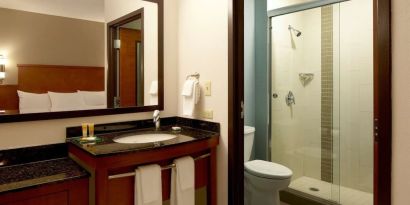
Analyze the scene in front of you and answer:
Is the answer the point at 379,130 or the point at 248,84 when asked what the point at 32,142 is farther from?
the point at 248,84

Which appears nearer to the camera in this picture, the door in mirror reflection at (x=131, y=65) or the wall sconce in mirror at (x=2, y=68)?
the wall sconce in mirror at (x=2, y=68)

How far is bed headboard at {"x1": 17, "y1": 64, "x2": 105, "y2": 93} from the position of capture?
165 centimetres

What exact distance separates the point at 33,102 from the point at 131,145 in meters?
0.65

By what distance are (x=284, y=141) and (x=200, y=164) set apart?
157 cm

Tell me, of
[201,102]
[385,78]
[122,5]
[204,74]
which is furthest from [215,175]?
[122,5]

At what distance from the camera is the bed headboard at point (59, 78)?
1.65 meters

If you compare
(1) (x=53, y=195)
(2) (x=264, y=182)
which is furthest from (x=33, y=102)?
(2) (x=264, y=182)

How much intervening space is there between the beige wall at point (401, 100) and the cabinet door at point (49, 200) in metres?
1.60

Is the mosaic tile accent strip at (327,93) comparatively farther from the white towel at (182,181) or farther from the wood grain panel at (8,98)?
the wood grain panel at (8,98)

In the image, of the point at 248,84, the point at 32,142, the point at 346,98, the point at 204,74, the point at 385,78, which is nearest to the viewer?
the point at 385,78

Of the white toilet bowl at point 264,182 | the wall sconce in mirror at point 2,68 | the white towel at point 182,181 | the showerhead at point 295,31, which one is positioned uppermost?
the showerhead at point 295,31

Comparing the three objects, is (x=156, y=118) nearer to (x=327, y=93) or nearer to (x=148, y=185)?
(x=148, y=185)

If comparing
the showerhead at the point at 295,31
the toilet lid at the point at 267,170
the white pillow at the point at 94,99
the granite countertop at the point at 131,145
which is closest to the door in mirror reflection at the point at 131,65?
the white pillow at the point at 94,99

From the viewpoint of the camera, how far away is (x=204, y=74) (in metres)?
2.14
